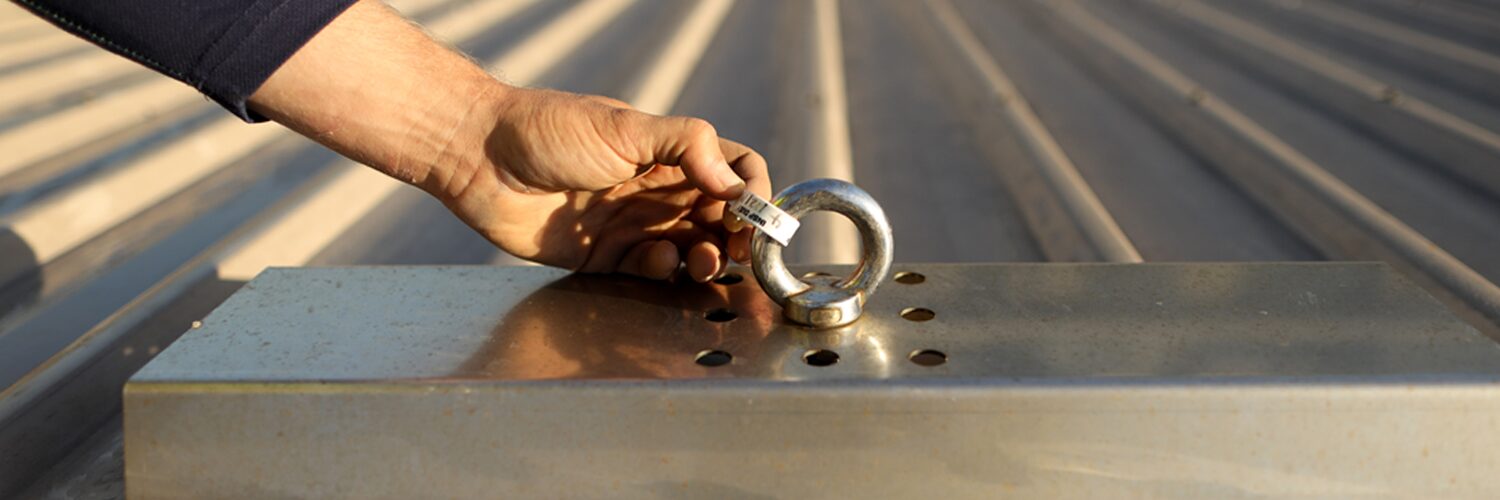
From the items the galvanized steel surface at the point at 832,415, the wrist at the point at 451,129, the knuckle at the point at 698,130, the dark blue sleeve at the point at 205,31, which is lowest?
the galvanized steel surface at the point at 832,415

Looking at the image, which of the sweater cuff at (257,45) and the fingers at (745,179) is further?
the fingers at (745,179)

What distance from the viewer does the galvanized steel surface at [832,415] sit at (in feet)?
2.48

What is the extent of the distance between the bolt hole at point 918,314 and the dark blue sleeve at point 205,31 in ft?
1.58

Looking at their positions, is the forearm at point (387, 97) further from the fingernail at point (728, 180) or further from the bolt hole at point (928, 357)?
the bolt hole at point (928, 357)

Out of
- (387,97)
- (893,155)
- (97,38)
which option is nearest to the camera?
(97,38)

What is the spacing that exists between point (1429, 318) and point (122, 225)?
123cm

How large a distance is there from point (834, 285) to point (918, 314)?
0.22 feet

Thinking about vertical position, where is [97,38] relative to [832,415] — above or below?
above

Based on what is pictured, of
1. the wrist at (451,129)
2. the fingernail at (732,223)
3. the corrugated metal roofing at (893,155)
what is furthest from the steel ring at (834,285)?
the corrugated metal roofing at (893,155)

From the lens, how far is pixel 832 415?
2.50ft

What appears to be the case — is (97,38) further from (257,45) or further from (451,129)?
(451,129)

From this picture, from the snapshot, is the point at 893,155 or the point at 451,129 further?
the point at 893,155

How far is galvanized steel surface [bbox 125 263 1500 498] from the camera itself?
755mm

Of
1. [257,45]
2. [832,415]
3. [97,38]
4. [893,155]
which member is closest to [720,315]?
[832,415]
